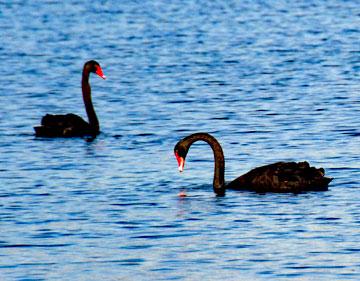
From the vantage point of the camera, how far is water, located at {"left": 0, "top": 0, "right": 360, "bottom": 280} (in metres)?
16.0

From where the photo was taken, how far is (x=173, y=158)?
23156mm

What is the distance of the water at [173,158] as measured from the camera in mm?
16016

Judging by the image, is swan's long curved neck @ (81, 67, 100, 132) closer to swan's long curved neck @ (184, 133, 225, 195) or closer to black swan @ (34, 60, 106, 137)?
black swan @ (34, 60, 106, 137)

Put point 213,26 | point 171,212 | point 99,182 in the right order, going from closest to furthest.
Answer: point 171,212 → point 99,182 → point 213,26

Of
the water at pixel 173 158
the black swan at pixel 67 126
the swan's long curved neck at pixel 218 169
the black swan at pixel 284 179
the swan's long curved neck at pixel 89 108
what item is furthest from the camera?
the swan's long curved neck at pixel 89 108

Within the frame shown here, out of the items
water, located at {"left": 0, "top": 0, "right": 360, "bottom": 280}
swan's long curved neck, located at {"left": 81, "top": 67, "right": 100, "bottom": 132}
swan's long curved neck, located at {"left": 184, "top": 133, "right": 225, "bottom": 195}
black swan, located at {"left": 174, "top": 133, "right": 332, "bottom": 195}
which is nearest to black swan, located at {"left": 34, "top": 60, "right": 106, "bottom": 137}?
swan's long curved neck, located at {"left": 81, "top": 67, "right": 100, "bottom": 132}

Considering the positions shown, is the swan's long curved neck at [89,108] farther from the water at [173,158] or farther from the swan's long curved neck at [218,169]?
the swan's long curved neck at [218,169]

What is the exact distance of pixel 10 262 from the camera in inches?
625

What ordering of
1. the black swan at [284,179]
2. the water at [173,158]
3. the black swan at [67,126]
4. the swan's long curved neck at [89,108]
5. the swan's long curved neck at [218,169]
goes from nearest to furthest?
the water at [173,158], the black swan at [284,179], the swan's long curved neck at [218,169], the black swan at [67,126], the swan's long curved neck at [89,108]

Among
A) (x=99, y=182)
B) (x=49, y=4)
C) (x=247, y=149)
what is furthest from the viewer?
(x=49, y=4)

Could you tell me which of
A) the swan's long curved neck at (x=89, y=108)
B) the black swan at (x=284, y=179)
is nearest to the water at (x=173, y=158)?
the black swan at (x=284, y=179)

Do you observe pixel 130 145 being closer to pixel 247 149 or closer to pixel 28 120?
pixel 247 149

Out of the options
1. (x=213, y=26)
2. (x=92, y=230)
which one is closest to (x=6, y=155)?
(x=92, y=230)

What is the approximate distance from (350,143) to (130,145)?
11.2 feet
